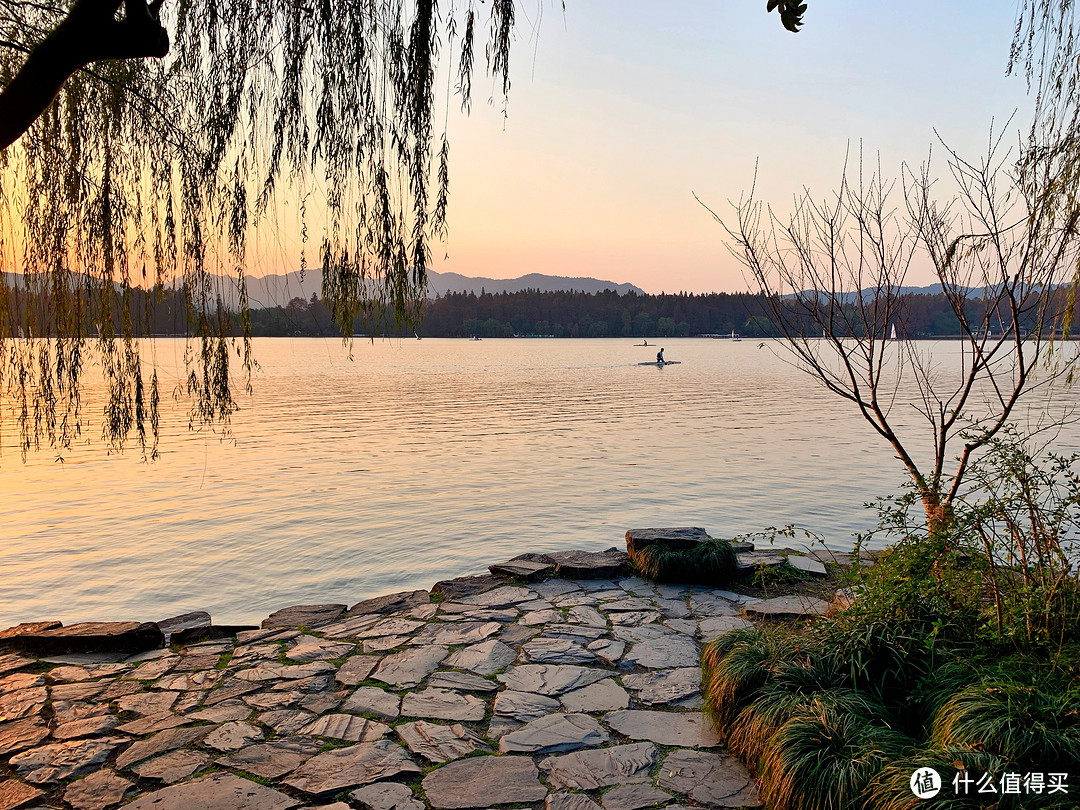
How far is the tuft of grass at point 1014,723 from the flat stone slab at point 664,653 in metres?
1.66

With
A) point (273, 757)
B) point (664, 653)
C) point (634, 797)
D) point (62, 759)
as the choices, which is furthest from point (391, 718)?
point (664, 653)

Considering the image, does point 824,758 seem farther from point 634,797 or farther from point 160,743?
point 160,743

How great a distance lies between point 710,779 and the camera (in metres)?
3.21

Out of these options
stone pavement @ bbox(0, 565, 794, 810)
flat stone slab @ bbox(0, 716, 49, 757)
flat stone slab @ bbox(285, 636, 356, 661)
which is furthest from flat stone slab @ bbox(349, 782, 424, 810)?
flat stone slab @ bbox(0, 716, 49, 757)

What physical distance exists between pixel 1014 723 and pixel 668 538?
3.89 m

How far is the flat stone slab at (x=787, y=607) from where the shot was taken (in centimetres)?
517

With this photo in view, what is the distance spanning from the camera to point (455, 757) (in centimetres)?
339

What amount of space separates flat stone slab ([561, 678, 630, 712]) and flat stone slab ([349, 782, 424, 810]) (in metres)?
1.07

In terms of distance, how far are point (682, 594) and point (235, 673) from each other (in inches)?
136

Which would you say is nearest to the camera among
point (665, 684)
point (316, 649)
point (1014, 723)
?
point (1014, 723)

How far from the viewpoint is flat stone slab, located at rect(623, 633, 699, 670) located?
4480 mm

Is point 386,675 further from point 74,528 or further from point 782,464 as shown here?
point 782,464

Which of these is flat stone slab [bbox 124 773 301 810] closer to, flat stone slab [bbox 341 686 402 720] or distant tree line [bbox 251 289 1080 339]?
flat stone slab [bbox 341 686 402 720]

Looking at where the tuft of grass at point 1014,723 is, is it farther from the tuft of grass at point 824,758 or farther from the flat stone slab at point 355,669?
the flat stone slab at point 355,669
